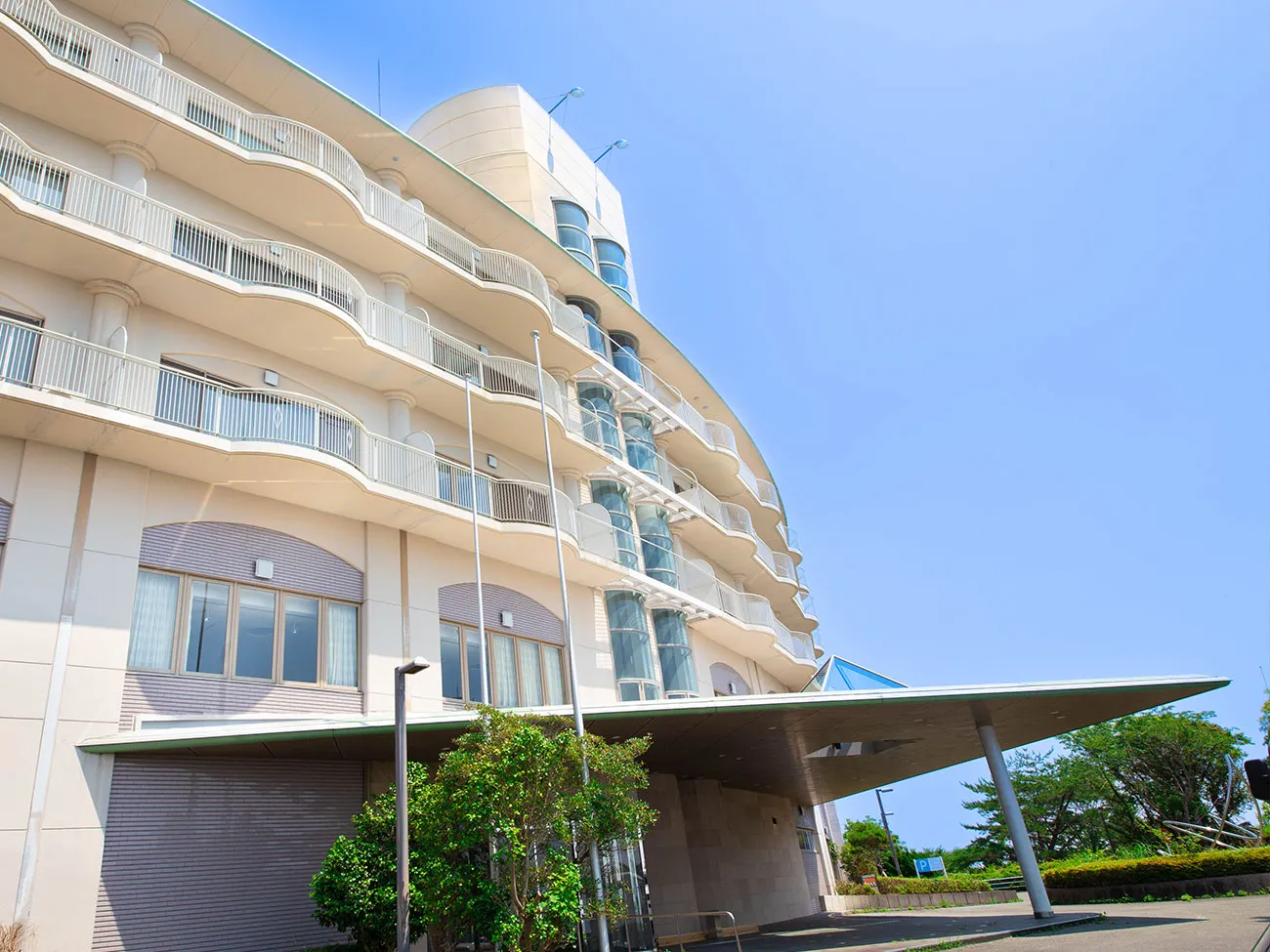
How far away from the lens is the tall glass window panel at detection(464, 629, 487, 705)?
19438mm

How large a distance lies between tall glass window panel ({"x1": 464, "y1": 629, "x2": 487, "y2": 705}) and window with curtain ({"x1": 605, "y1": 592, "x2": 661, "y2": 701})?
489 centimetres

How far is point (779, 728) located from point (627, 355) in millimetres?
15479

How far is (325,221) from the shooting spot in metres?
20.6

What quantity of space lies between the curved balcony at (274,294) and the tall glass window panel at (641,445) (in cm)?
399

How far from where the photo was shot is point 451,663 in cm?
1934

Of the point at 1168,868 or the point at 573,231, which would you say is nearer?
the point at 1168,868

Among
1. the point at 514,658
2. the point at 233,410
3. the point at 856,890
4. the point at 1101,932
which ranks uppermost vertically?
the point at 233,410

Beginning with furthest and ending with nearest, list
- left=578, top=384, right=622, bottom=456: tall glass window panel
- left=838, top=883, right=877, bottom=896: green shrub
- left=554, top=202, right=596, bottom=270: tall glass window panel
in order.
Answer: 1. left=838, top=883, right=877, bottom=896: green shrub
2. left=554, top=202, right=596, bottom=270: tall glass window panel
3. left=578, top=384, right=622, bottom=456: tall glass window panel

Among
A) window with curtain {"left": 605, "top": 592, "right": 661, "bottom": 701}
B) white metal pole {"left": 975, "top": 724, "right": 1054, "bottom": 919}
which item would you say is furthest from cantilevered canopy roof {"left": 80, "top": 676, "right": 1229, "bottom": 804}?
window with curtain {"left": 605, "top": 592, "right": 661, "bottom": 701}

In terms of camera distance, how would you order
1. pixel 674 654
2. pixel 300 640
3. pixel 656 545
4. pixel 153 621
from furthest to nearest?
pixel 656 545
pixel 674 654
pixel 300 640
pixel 153 621

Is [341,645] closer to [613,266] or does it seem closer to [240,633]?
[240,633]

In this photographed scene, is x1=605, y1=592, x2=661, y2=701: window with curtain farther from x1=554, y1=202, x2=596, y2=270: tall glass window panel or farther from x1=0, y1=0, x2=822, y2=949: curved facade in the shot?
x1=554, y1=202, x2=596, y2=270: tall glass window panel

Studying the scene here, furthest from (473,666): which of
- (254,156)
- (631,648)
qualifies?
(254,156)

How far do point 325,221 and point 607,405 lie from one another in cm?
1040
